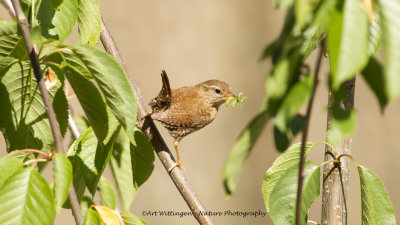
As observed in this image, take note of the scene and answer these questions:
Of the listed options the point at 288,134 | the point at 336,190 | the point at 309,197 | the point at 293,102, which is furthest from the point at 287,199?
the point at 293,102

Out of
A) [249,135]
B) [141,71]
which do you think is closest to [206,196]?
[141,71]

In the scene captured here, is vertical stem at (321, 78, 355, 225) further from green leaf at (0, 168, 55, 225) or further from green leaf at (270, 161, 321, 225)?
green leaf at (0, 168, 55, 225)

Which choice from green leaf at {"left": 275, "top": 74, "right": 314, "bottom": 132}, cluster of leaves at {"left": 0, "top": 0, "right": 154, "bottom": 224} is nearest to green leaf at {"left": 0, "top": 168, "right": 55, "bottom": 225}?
cluster of leaves at {"left": 0, "top": 0, "right": 154, "bottom": 224}

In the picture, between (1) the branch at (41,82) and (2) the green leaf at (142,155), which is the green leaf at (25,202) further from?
(2) the green leaf at (142,155)

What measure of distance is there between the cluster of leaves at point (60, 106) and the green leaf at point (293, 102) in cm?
45

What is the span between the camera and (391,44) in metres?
0.73

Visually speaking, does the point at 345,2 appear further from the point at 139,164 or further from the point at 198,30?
the point at 198,30

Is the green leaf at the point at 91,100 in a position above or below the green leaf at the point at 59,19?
below

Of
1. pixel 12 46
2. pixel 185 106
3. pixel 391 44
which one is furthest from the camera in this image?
pixel 185 106

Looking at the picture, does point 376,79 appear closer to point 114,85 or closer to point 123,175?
point 114,85

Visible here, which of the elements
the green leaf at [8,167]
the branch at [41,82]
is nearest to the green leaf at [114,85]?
the branch at [41,82]

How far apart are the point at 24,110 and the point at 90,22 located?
A: 35cm

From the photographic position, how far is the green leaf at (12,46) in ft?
4.56

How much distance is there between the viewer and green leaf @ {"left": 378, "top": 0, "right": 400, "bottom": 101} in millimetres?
691
